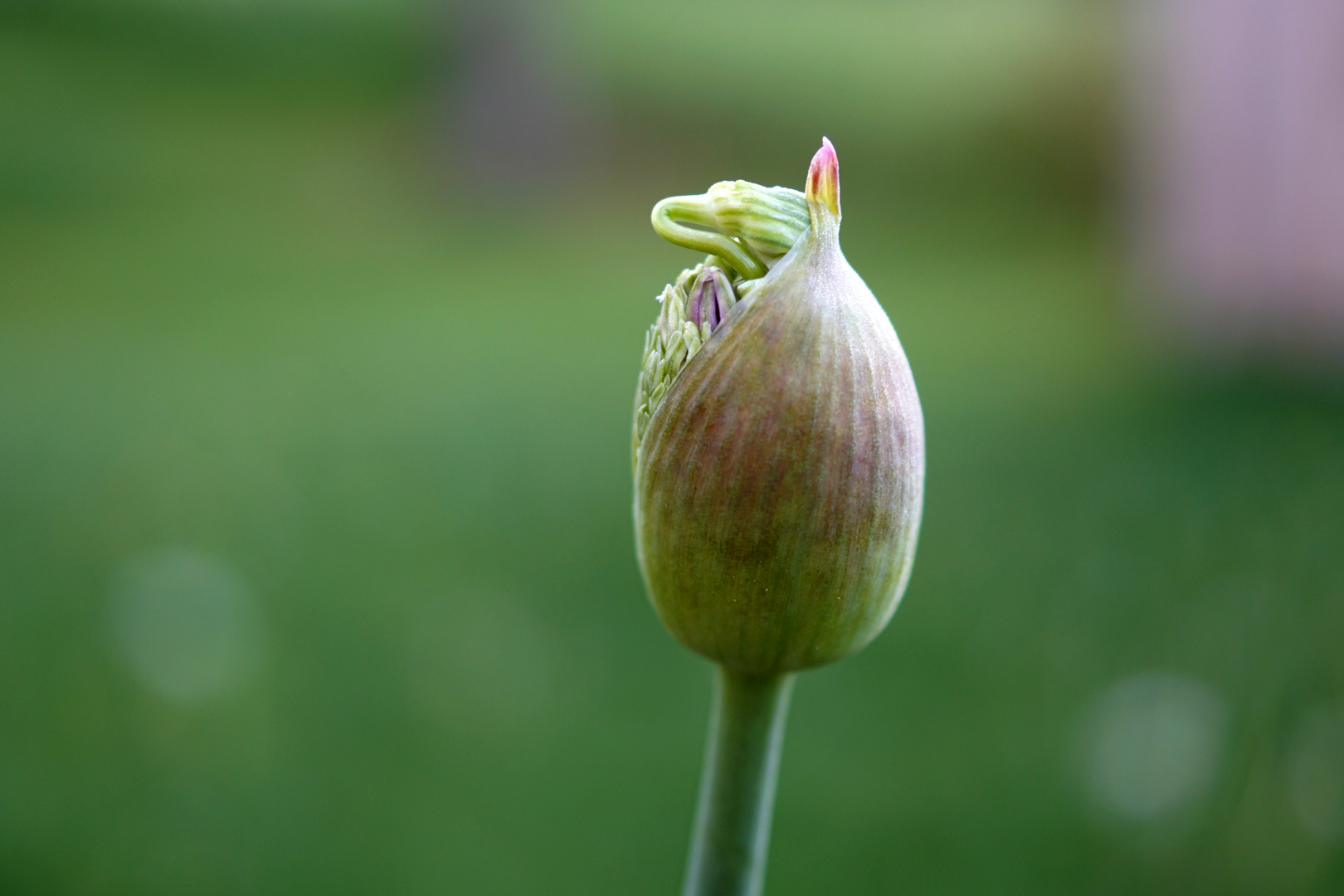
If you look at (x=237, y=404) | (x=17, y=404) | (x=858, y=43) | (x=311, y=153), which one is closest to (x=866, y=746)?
(x=237, y=404)

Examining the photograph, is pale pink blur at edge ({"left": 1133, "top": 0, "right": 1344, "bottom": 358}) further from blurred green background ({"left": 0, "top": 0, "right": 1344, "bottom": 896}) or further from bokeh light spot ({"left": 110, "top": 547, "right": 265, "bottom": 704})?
bokeh light spot ({"left": 110, "top": 547, "right": 265, "bottom": 704})

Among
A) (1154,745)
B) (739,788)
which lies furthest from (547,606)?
(739,788)

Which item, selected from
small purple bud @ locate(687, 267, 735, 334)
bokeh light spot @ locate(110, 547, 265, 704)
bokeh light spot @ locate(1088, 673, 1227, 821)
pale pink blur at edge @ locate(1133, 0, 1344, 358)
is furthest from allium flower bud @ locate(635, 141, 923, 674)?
pale pink blur at edge @ locate(1133, 0, 1344, 358)

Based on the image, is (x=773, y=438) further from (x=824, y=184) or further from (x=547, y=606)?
(x=547, y=606)

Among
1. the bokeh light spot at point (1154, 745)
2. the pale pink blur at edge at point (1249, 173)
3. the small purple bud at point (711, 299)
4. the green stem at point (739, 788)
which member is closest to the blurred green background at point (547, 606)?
the bokeh light spot at point (1154, 745)

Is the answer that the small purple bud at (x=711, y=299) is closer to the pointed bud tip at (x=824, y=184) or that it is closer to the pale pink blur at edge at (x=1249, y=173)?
the pointed bud tip at (x=824, y=184)
